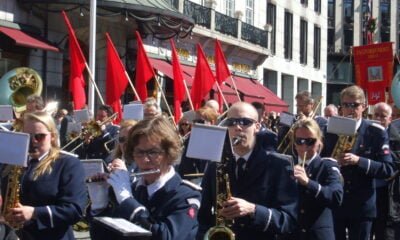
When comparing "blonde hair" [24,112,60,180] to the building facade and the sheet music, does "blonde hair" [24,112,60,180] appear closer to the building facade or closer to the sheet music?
the sheet music

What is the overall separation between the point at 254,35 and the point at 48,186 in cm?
2670

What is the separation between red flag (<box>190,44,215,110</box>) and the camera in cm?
1479

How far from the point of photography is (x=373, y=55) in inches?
593

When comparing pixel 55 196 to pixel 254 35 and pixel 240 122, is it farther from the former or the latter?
pixel 254 35

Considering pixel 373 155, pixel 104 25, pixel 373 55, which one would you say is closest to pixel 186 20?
pixel 104 25

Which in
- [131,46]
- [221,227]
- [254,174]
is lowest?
[221,227]

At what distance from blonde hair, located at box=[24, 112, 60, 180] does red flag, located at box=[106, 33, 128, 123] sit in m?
8.27

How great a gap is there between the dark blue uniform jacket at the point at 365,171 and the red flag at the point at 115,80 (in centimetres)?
678

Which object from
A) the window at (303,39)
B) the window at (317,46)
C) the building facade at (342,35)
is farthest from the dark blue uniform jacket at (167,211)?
the building facade at (342,35)

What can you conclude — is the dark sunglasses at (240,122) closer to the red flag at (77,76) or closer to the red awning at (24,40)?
the red flag at (77,76)

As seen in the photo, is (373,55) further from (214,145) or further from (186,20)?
(214,145)

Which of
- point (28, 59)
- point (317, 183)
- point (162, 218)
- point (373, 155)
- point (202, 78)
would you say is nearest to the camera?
point (162, 218)

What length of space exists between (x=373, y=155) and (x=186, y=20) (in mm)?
13969

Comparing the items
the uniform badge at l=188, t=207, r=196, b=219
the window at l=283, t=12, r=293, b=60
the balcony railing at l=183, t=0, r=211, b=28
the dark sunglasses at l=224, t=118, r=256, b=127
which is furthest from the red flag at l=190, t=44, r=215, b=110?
the window at l=283, t=12, r=293, b=60
